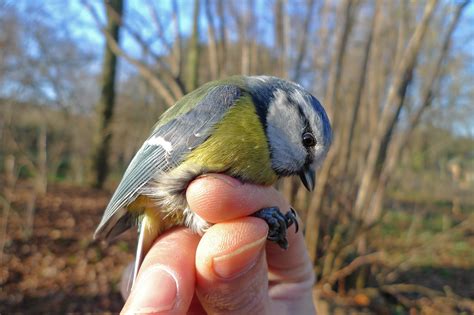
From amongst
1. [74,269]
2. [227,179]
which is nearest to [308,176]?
[227,179]

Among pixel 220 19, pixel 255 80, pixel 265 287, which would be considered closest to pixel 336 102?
pixel 220 19

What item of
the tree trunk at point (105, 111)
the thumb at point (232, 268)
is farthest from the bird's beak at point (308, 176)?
the tree trunk at point (105, 111)

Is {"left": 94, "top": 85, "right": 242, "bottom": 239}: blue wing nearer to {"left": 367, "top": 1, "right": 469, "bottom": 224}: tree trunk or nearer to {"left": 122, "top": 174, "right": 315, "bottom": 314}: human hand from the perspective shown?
{"left": 122, "top": 174, "right": 315, "bottom": 314}: human hand

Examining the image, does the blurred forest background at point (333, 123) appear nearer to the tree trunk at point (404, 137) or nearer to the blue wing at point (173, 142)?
the tree trunk at point (404, 137)

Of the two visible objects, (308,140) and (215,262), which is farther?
(308,140)

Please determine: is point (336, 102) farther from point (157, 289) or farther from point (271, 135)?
point (157, 289)

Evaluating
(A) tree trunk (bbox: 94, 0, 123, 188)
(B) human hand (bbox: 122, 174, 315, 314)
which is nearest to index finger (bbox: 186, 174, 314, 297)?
(B) human hand (bbox: 122, 174, 315, 314)

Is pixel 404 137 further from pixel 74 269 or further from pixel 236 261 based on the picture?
pixel 74 269
